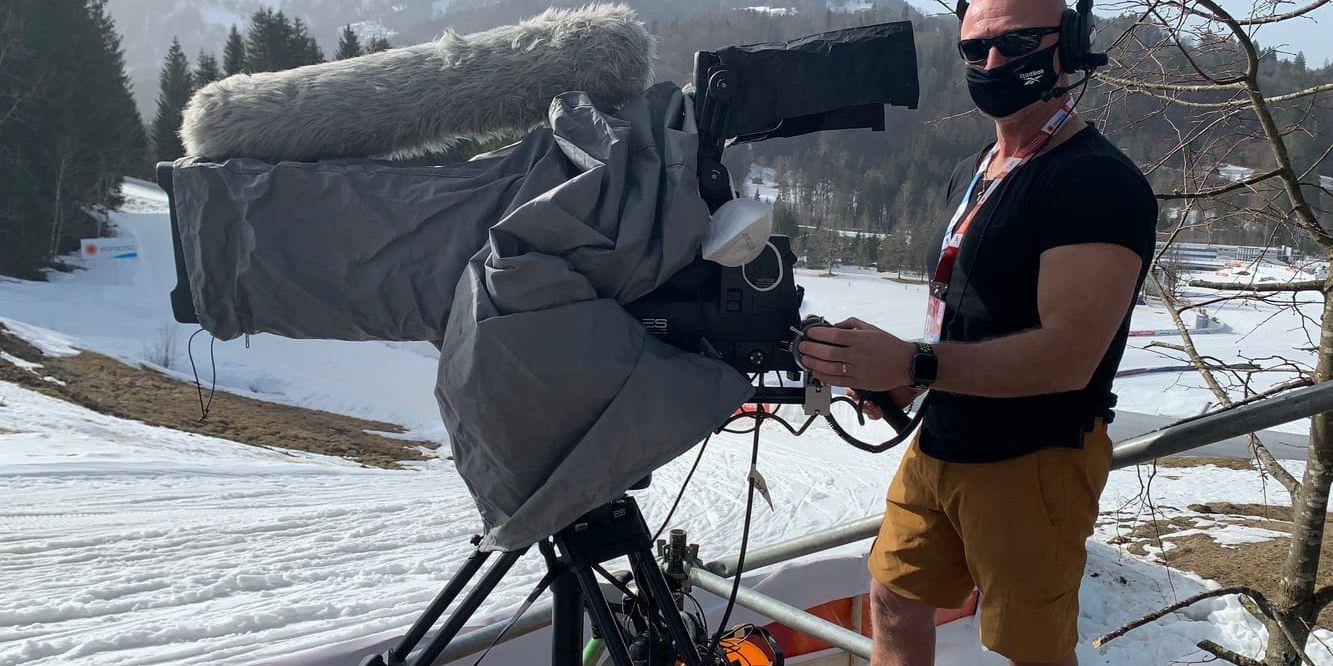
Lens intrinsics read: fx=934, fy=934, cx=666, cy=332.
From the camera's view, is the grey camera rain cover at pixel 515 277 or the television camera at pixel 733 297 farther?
the television camera at pixel 733 297

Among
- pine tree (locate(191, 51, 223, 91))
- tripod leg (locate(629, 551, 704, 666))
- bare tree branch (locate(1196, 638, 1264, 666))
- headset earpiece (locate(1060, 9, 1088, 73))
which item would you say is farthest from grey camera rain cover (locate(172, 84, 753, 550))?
pine tree (locate(191, 51, 223, 91))

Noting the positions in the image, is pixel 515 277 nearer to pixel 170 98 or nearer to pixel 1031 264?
pixel 1031 264

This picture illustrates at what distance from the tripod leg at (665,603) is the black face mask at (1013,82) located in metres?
1.11

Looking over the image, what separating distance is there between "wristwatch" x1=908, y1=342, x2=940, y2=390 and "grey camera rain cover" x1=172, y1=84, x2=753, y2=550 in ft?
1.05

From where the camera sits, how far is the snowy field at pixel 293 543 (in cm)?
339

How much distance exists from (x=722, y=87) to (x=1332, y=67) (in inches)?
217

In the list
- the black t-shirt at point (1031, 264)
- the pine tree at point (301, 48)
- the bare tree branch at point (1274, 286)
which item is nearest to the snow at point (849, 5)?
the pine tree at point (301, 48)

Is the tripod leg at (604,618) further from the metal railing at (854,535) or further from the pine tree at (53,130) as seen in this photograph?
the pine tree at (53,130)

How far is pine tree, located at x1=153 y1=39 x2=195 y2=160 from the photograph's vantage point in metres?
38.9

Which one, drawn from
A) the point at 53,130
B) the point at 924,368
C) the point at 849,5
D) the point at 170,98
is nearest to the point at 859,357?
the point at 924,368

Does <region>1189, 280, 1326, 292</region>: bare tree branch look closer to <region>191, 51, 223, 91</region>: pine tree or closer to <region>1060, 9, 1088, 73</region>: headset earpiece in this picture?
<region>1060, 9, 1088, 73</region>: headset earpiece

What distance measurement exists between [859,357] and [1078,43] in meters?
0.70

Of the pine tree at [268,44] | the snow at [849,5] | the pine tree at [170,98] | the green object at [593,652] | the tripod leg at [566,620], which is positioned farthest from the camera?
the snow at [849,5]

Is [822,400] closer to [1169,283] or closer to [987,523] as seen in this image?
[987,523]
